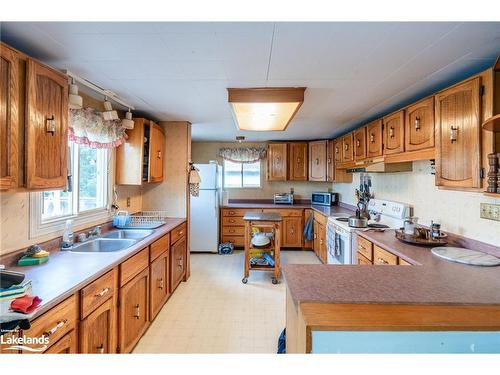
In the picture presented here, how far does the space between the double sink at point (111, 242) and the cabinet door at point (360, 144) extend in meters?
2.67

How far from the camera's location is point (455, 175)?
1.71m

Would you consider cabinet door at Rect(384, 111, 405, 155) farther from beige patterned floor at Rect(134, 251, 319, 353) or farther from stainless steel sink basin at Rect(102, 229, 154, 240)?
stainless steel sink basin at Rect(102, 229, 154, 240)

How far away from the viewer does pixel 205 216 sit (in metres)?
4.51

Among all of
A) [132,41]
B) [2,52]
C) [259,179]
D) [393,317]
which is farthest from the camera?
[259,179]

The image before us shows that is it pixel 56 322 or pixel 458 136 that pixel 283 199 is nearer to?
pixel 458 136

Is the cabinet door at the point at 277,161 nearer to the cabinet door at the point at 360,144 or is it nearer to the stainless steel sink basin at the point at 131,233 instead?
the cabinet door at the point at 360,144

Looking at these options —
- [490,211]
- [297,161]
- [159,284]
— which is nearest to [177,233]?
[159,284]

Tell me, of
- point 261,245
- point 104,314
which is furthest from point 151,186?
point 104,314

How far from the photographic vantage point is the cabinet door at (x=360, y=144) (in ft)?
10.4

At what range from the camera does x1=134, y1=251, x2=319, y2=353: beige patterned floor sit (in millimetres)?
2039

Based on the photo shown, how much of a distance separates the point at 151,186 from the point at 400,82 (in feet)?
9.74

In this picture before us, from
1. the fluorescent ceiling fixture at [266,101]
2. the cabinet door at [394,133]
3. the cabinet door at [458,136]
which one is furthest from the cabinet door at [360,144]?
the cabinet door at [458,136]

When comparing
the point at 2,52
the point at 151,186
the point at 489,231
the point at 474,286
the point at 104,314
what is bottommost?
the point at 104,314

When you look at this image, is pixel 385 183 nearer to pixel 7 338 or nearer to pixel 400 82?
pixel 400 82
